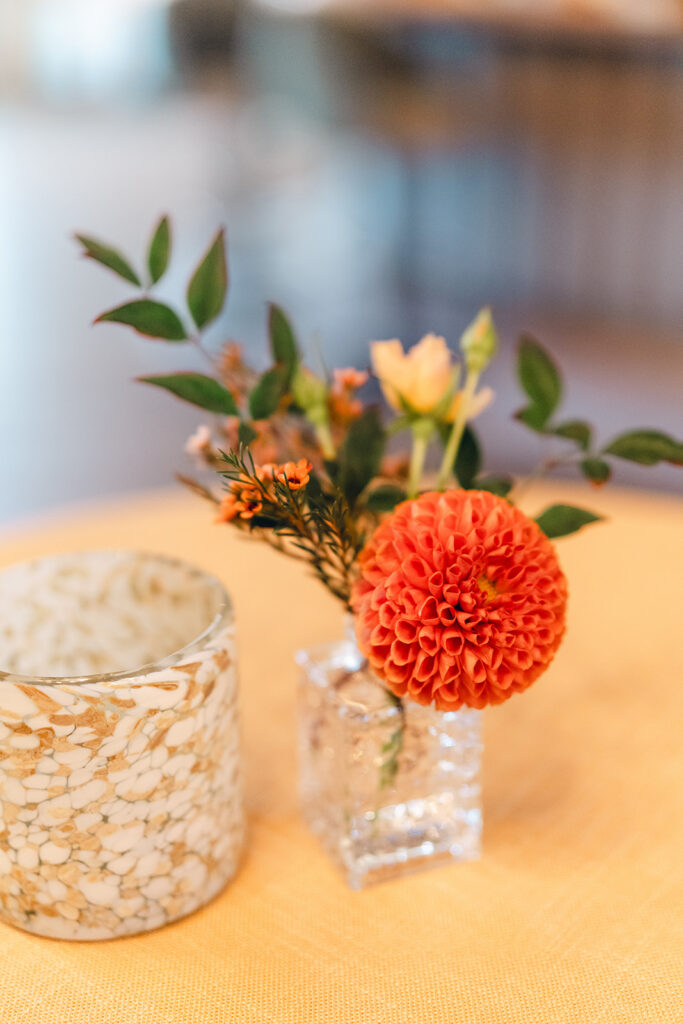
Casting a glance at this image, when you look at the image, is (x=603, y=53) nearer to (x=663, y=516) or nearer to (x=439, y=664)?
(x=663, y=516)

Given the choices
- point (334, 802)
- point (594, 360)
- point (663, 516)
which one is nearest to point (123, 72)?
point (594, 360)

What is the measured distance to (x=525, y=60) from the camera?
75.5 inches

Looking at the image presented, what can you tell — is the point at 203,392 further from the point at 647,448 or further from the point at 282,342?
the point at 647,448

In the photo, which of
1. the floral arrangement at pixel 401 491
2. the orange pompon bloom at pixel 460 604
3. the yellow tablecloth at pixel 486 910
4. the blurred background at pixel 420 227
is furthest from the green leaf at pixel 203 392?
the blurred background at pixel 420 227

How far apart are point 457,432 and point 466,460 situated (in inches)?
0.7

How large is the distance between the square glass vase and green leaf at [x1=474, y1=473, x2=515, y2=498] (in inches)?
4.1

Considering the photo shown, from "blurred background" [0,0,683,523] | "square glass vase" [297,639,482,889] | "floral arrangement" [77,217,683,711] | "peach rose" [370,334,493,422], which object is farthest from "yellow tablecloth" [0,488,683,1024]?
"blurred background" [0,0,683,523]

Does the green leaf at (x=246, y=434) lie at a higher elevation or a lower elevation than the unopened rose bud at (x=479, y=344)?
lower

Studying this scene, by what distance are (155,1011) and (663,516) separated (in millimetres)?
629

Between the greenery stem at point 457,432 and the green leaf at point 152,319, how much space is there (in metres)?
0.13

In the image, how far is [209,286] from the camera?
46 centimetres

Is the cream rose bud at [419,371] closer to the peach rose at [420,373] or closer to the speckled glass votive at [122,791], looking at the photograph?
the peach rose at [420,373]

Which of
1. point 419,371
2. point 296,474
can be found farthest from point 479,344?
point 296,474

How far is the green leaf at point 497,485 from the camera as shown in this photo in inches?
18.2
